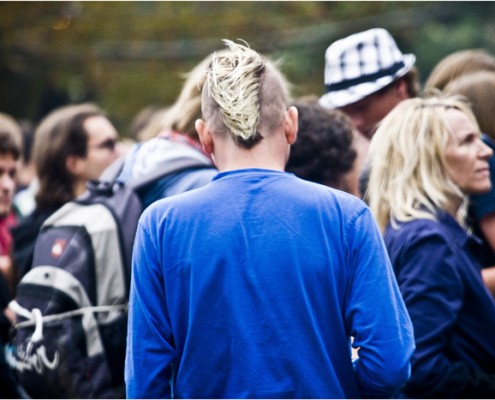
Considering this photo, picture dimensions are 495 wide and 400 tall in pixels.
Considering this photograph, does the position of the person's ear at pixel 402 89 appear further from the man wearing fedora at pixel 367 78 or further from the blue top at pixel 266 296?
the blue top at pixel 266 296

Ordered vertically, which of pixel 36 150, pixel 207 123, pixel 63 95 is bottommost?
pixel 63 95

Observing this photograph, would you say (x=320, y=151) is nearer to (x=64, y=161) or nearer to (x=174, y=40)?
(x=64, y=161)

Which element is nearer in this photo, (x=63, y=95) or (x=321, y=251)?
(x=321, y=251)

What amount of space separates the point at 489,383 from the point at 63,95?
17474 mm

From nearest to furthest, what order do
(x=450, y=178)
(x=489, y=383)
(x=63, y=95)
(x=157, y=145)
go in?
1. (x=489, y=383)
2. (x=450, y=178)
3. (x=157, y=145)
4. (x=63, y=95)

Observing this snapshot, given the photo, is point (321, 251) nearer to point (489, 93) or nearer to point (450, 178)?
point (450, 178)

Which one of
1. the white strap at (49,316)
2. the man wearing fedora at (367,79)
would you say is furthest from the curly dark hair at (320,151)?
the white strap at (49,316)

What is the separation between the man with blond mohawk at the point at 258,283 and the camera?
2.66m

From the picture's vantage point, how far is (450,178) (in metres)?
3.86

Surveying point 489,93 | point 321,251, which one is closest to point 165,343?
point 321,251

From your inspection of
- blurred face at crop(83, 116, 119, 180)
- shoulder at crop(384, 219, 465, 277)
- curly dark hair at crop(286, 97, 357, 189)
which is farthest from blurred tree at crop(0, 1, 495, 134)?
shoulder at crop(384, 219, 465, 277)

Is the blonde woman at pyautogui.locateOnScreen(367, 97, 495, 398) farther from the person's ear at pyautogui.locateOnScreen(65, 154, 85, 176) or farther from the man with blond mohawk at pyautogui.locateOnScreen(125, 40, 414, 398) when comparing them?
the person's ear at pyautogui.locateOnScreen(65, 154, 85, 176)

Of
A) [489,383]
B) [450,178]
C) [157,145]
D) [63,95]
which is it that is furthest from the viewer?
[63,95]

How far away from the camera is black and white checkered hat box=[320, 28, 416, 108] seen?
504 cm
